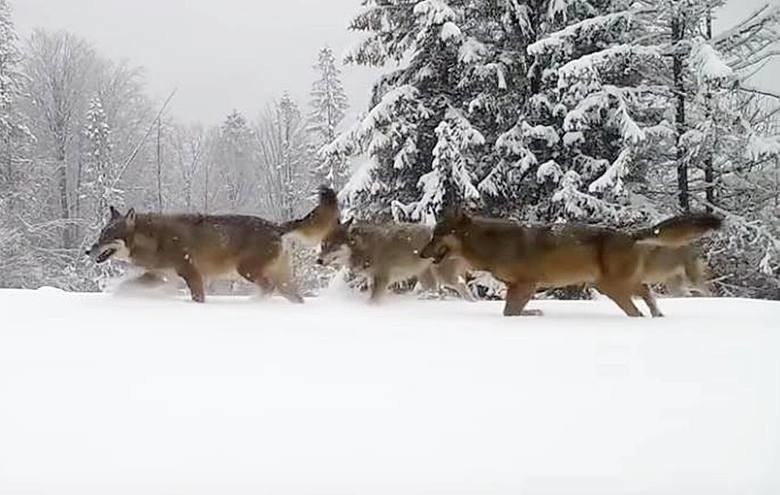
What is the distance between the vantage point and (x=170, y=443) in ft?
5.49

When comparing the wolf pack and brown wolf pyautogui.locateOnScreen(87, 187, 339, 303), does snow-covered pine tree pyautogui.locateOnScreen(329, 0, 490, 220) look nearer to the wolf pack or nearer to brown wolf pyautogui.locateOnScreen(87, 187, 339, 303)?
the wolf pack

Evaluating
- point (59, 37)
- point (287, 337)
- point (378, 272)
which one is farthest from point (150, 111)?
point (287, 337)

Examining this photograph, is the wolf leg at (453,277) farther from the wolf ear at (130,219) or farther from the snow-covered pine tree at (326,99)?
the snow-covered pine tree at (326,99)

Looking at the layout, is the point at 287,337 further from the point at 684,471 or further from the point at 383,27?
the point at 383,27

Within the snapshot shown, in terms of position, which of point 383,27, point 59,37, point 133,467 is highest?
point 59,37

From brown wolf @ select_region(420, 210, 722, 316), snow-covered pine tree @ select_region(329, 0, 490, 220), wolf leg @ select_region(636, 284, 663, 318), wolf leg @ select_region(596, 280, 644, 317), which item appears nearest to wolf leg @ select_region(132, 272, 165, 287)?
brown wolf @ select_region(420, 210, 722, 316)

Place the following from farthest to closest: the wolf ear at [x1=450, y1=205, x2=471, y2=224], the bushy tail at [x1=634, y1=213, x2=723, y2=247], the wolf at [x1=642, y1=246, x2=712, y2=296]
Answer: the wolf ear at [x1=450, y1=205, x2=471, y2=224] < the wolf at [x1=642, y1=246, x2=712, y2=296] < the bushy tail at [x1=634, y1=213, x2=723, y2=247]

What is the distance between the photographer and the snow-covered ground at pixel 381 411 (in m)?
1.53

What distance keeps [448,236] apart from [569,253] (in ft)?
2.45

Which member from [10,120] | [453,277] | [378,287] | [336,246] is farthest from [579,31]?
[10,120]

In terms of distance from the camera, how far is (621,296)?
430cm

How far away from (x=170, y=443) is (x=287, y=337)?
4.17 feet

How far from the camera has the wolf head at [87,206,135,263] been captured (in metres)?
5.32

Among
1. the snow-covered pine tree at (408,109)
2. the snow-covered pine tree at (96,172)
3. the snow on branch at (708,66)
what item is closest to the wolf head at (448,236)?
the snow-covered pine tree at (408,109)
